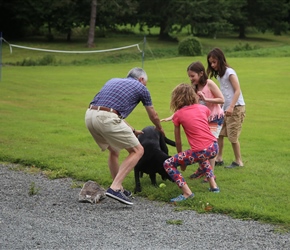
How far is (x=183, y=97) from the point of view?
7.70m

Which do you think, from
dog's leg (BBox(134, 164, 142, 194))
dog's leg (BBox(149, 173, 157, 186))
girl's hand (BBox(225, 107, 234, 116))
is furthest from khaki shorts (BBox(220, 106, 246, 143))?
dog's leg (BBox(134, 164, 142, 194))

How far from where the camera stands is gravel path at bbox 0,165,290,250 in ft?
19.2

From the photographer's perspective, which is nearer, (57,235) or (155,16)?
(57,235)

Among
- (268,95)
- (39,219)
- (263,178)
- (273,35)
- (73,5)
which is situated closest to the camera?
(39,219)

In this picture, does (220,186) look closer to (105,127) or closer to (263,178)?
(263,178)

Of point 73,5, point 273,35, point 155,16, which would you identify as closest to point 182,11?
point 155,16

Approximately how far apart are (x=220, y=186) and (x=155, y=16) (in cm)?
4511

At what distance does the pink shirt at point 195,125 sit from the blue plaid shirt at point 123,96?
0.49m

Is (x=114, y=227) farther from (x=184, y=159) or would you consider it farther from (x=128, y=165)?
(x=184, y=159)

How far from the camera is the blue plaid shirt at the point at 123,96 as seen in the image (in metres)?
7.40

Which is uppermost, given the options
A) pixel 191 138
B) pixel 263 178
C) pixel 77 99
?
pixel 191 138

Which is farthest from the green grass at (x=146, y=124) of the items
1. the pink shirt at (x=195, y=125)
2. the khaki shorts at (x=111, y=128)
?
the khaki shorts at (x=111, y=128)

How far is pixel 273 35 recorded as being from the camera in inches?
2504

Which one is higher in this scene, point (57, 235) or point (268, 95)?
point (57, 235)
